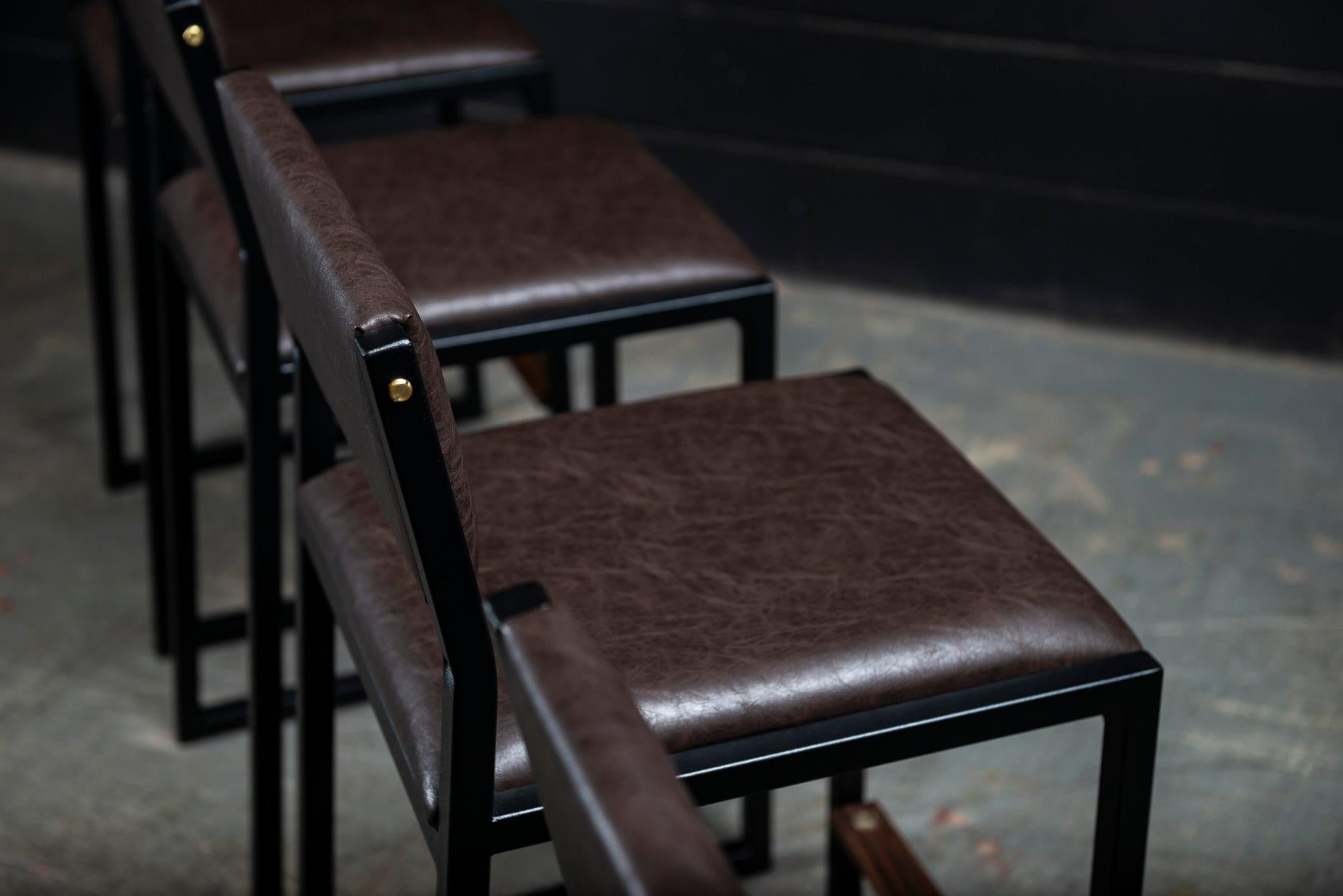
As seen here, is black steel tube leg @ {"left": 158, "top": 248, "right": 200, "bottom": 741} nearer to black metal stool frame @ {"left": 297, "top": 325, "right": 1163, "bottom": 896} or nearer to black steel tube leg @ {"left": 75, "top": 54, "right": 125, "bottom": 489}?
black steel tube leg @ {"left": 75, "top": 54, "right": 125, "bottom": 489}

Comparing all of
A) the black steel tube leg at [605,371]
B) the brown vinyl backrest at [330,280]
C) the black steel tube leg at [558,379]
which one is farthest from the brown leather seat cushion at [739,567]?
the black steel tube leg at [558,379]

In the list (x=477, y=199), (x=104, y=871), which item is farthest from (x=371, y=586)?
(x=104, y=871)

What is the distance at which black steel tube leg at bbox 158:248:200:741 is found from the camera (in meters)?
1.79

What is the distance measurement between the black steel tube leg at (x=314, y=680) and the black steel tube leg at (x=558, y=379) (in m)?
0.83

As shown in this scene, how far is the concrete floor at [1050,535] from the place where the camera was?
65.3 inches

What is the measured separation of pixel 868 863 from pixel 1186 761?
0.46 m

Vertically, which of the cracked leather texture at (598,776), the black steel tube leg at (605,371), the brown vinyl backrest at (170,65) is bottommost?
the black steel tube leg at (605,371)

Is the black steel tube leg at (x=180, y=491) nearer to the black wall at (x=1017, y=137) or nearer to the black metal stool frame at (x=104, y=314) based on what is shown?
the black metal stool frame at (x=104, y=314)

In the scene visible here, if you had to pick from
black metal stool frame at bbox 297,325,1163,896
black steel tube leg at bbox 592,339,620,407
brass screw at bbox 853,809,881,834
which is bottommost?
brass screw at bbox 853,809,881,834

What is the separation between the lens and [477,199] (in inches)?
58.8

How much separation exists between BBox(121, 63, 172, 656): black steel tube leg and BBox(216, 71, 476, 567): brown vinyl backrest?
85 centimetres

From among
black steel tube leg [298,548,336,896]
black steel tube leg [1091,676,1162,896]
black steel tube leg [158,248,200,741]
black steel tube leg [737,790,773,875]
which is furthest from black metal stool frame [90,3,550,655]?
black steel tube leg [1091,676,1162,896]

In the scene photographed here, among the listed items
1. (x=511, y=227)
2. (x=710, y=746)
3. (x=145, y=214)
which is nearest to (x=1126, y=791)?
(x=710, y=746)

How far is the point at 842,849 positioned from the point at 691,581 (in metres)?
0.56
